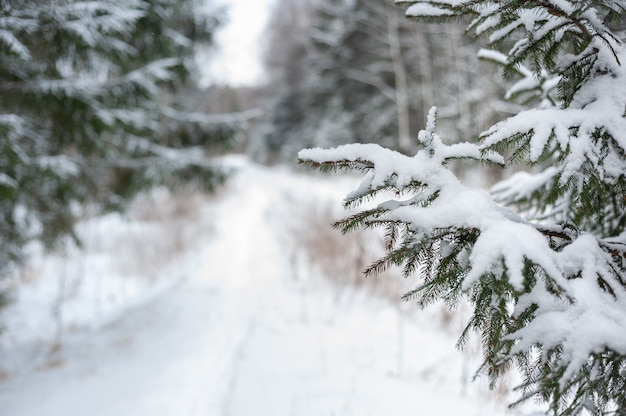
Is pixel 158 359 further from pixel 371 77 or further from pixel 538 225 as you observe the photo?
pixel 371 77

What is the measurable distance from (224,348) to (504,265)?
2586 millimetres

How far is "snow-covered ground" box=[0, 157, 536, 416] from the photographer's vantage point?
2.12m

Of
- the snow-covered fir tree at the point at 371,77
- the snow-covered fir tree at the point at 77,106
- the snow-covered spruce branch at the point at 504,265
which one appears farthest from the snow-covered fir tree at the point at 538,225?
the snow-covered fir tree at the point at 371,77

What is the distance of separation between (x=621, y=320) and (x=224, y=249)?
6.34 m

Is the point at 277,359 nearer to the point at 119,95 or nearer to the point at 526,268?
the point at 526,268

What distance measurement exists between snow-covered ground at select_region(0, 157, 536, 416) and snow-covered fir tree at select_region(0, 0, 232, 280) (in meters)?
0.85

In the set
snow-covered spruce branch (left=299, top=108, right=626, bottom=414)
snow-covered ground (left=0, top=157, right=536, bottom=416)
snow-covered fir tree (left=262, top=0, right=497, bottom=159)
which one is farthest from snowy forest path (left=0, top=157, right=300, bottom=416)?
snow-covered fir tree (left=262, top=0, right=497, bottom=159)

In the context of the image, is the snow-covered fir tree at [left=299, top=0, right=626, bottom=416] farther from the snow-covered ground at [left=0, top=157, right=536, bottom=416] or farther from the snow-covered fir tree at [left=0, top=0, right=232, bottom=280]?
the snow-covered fir tree at [left=0, top=0, right=232, bottom=280]

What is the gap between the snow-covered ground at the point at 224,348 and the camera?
83.6 inches

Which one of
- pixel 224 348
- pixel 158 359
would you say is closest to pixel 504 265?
pixel 224 348

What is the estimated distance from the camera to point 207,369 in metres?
2.50

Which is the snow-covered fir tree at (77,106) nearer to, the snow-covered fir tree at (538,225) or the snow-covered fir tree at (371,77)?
the snow-covered fir tree at (538,225)

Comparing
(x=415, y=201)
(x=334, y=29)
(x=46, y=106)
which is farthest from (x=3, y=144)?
(x=334, y=29)

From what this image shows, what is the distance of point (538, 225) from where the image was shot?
957 mm
